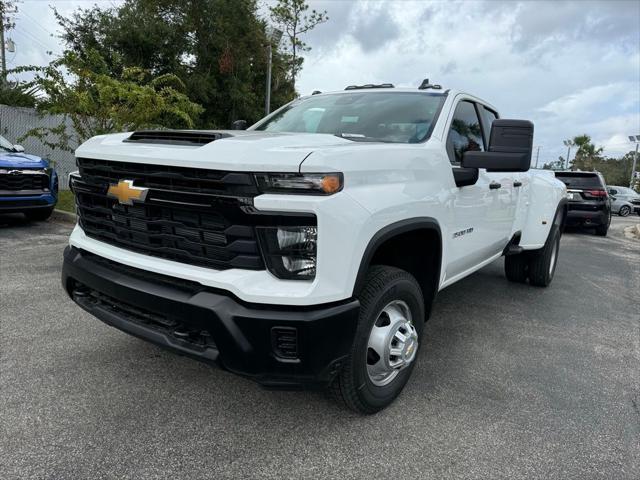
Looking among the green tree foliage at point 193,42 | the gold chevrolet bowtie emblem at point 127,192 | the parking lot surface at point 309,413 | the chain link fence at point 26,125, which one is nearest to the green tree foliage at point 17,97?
the chain link fence at point 26,125

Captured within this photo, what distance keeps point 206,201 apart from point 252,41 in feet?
63.6

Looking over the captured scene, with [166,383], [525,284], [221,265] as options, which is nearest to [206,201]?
[221,265]

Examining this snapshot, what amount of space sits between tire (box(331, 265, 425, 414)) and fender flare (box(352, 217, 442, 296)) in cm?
14

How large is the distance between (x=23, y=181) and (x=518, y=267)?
23.7 ft

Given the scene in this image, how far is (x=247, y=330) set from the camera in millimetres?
2033

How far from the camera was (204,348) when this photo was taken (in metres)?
2.19

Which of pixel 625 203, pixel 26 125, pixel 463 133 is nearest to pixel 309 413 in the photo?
pixel 463 133

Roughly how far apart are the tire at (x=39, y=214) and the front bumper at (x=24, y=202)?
17 cm

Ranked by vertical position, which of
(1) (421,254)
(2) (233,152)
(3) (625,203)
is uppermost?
(2) (233,152)

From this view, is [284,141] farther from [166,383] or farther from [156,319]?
[166,383]

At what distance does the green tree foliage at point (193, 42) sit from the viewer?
58.0ft

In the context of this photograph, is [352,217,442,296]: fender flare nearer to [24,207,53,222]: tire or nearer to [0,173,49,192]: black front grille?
[0,173,49,192]: black front grille

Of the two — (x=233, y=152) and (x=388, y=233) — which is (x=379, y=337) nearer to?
(x=388, y=233)

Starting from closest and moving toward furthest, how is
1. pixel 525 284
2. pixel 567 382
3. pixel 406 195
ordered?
1. pixel 406 195
2. pixel 567 382
3. pixel 525 284
